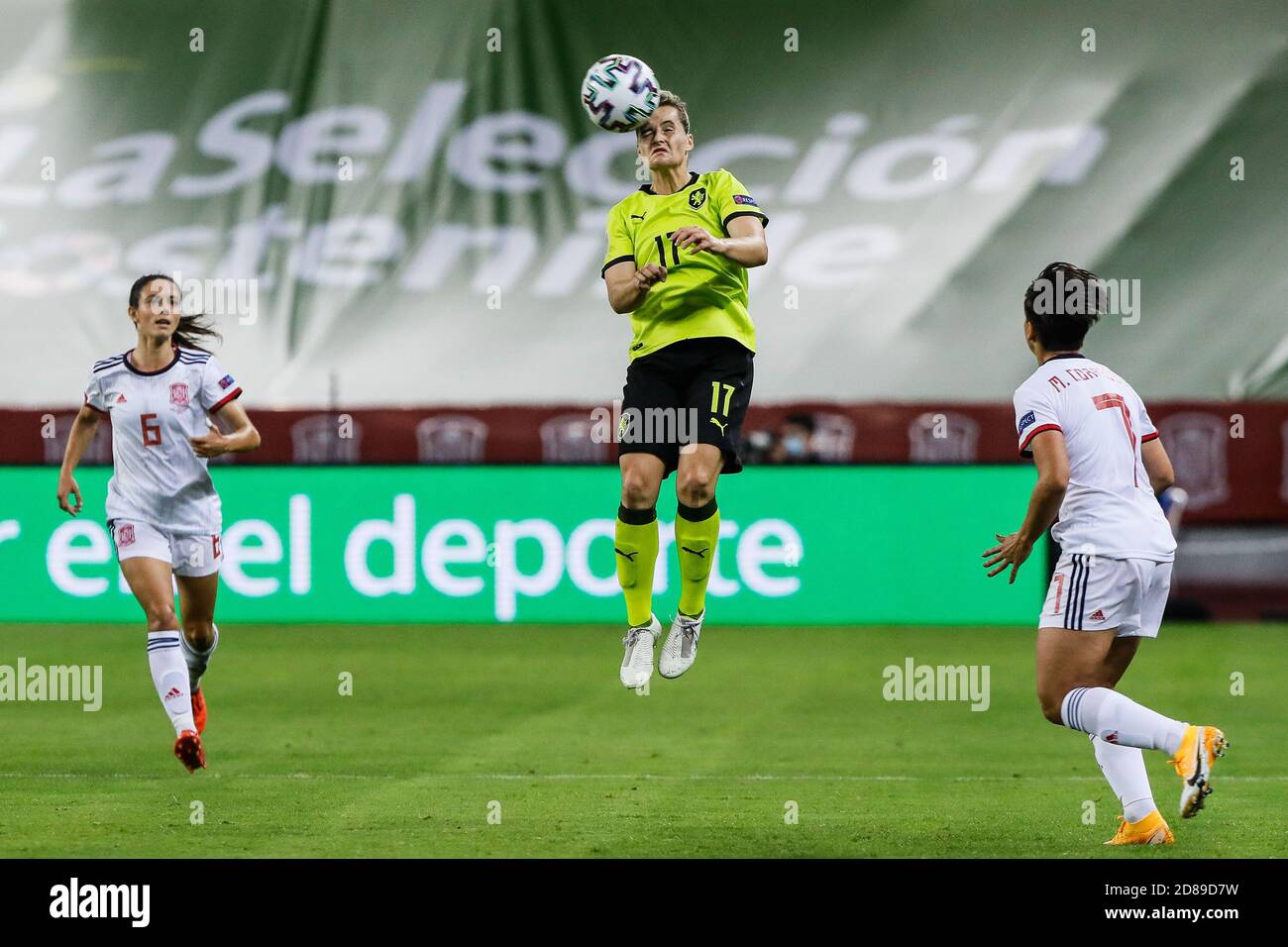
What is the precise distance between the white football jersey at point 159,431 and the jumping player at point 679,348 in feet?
7.78

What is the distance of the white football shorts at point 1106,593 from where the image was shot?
704cm

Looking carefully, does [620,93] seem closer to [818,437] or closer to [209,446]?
[209,446]

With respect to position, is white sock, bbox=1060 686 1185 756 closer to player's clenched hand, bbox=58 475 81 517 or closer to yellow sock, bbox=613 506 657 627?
yellow sock, bbox=613 506 657 627

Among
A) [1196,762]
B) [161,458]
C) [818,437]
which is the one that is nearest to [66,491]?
[161,458]

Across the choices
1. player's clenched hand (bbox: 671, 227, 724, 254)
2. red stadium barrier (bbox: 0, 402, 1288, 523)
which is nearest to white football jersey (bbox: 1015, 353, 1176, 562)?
player's clenched hand (bbox: 671, 227, 724, 254)

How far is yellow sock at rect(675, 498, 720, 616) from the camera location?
830 centimetres

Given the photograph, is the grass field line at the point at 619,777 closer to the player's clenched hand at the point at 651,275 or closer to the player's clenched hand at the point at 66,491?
the player's clenched hand at the point at 66,491

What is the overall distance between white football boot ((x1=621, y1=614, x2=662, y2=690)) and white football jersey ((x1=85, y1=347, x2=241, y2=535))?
253cm

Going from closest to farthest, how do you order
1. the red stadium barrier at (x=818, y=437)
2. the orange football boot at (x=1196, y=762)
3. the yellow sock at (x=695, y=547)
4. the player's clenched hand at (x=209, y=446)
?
1. the orange football boot at (x=1196, y=762)
2. the yellow sock at (x=695, y=547)
3. the player's clenched hand at (x=209, y=446)
4. the red stadium barrier at (x=818, y=437)

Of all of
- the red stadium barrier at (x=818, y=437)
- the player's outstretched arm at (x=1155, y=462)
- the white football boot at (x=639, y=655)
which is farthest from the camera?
the red stadium barrier at (x=818, y=437)

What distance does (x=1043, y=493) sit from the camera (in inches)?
267

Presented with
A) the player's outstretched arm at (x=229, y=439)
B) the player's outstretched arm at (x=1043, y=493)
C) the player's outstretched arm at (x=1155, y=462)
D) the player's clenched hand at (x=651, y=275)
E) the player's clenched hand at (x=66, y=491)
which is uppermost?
the player's clenched hand at (x=651, y=275)

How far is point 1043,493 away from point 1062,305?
2.53ft

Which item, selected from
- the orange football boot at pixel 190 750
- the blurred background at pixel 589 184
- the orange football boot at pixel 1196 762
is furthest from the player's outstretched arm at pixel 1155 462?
the blurred background at pixel 589 184
